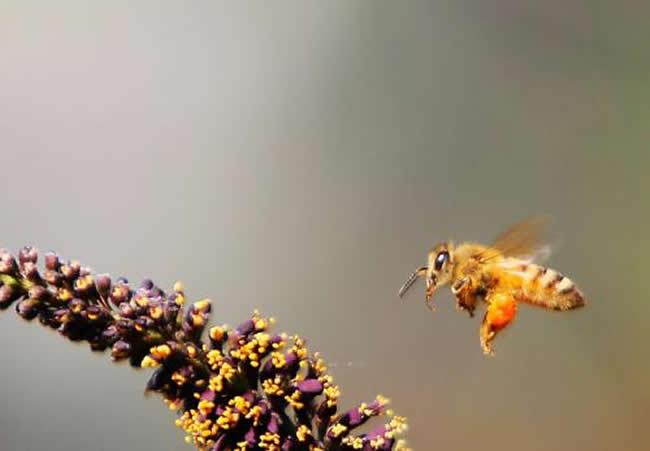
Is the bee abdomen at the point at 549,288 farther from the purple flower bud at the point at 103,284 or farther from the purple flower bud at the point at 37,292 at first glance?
the purple flower bud at the point at 37,292

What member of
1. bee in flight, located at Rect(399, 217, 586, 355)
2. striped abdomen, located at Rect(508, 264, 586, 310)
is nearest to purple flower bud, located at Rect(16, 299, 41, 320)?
bee in flight, located at Rect(399, 217, 586, 355)

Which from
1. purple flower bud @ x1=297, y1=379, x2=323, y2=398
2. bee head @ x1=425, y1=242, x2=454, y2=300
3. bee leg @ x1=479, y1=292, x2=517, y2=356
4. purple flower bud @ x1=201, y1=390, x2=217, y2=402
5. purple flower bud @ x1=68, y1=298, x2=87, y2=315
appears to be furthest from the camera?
bee head @ x1=425, y1=242, x2=454, y2=300

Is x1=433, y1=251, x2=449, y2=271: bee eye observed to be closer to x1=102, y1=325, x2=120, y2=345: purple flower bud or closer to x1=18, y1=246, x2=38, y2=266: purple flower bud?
x1=102, y1=325, x2=120, y2=345: purple flower bud

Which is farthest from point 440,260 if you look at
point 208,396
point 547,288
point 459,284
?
point 208,396

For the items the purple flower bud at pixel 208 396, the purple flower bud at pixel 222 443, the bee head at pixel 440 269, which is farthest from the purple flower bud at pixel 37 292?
the bee head at pixel 440 269

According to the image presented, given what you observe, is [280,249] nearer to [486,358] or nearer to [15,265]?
[486,358]

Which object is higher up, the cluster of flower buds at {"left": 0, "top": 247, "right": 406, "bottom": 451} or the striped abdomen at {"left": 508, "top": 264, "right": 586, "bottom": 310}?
the striped abdomen at {"left": 508, "top": 264, "right": 586, "bottom": 310}

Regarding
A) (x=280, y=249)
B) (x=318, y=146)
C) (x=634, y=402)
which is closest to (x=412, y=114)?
(x=318, y=146)
